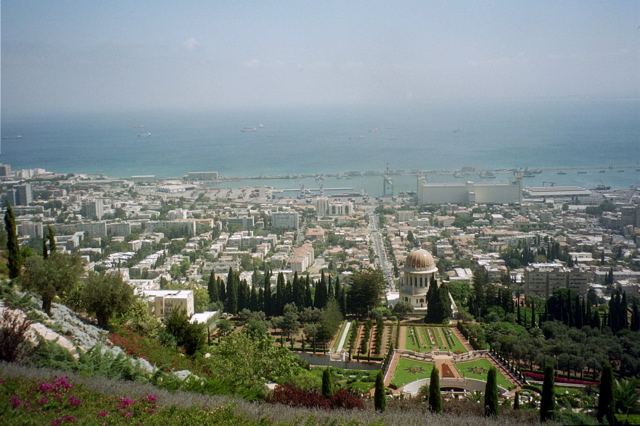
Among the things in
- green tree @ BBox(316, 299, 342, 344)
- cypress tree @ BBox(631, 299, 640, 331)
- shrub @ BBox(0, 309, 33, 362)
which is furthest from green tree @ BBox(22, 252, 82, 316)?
cypress tree @ BBox(631, 299, 640, 331)

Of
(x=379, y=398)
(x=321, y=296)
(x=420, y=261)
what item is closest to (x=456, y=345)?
(x=321, y=296)

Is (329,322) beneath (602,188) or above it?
beneath

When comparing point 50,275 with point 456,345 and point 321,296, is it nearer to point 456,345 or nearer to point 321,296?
point 321,296

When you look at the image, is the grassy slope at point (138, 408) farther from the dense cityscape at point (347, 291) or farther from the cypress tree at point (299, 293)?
the cypress tree at point (299, 293)

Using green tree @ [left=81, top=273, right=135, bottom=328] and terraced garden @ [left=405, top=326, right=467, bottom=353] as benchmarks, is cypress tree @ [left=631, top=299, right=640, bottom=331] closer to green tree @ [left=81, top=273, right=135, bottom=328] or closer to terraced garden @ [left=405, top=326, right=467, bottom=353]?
terraced garden @ [left=405, top=326, right=467, bottom=353]

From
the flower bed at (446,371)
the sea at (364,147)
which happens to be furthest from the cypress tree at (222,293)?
the sea at (364,147)

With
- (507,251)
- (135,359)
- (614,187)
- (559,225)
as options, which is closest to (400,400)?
(135,359)

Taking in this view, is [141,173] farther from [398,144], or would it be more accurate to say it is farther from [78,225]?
[398,144]
